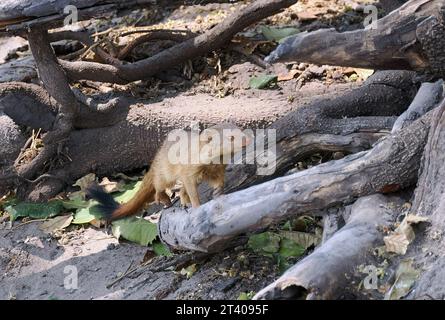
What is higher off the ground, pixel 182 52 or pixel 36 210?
pixel 182 52

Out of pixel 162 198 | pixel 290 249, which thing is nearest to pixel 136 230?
pixel 162 198

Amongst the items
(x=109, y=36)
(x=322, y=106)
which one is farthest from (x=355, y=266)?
(x=109, y=36)

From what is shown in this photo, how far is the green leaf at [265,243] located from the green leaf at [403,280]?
919 millimetres

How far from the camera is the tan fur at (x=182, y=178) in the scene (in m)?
3.60

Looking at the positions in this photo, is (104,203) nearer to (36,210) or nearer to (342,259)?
(36,210)

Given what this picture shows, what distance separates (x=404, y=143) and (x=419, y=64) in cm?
57

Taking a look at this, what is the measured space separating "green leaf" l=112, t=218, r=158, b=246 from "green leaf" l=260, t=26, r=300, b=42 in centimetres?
207

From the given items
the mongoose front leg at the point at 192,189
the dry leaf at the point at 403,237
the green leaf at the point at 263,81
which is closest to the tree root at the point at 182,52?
the green leaf at the point at 263,81

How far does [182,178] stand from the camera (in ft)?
12.3

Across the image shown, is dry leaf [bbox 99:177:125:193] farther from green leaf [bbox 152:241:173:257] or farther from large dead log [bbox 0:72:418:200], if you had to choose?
green leaf [bbox 152:241:173:257]

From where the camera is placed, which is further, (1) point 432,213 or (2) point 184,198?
(2) point 184,198

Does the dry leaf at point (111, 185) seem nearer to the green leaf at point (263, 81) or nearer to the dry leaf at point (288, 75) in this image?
the green leaf at point (263, 81)

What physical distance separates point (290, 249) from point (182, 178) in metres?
0.68

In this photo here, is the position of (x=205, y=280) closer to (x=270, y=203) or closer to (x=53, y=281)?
(x=270, y=203)
